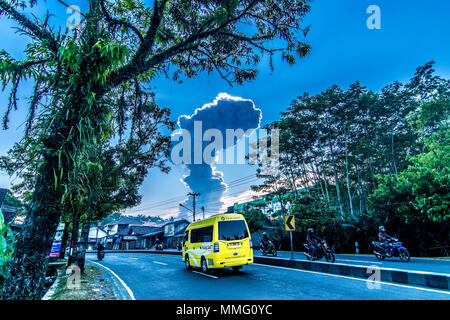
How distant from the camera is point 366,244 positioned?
792 inches

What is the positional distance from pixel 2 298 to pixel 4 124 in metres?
3.72

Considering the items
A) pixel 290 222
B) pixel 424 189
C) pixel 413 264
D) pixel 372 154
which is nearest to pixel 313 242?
pixel 290 222

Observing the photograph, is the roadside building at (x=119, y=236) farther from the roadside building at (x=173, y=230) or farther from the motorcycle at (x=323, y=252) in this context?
the motorcycle at (x=323, y=252)

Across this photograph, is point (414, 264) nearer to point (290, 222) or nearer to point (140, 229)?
point (290, 222)

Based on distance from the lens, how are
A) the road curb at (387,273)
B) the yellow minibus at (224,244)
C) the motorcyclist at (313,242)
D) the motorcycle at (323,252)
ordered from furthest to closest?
the motorcyclist at (313,242) → the motorcycle at (323,252) → the yellow minibus at (224,244) → the road curb at (387,273)

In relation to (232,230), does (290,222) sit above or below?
above

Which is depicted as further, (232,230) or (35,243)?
(232,230)

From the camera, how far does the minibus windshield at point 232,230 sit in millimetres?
9820

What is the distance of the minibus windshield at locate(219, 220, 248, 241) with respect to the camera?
32.2 feet

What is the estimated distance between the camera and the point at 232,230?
32.8ft

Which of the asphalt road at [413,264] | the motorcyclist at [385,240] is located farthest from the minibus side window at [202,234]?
the motorcyclist at [385,240]

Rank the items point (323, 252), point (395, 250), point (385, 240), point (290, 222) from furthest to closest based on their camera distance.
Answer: point (385, 240) < point (395, 250) < point (323, 252) < point (290, 222)
